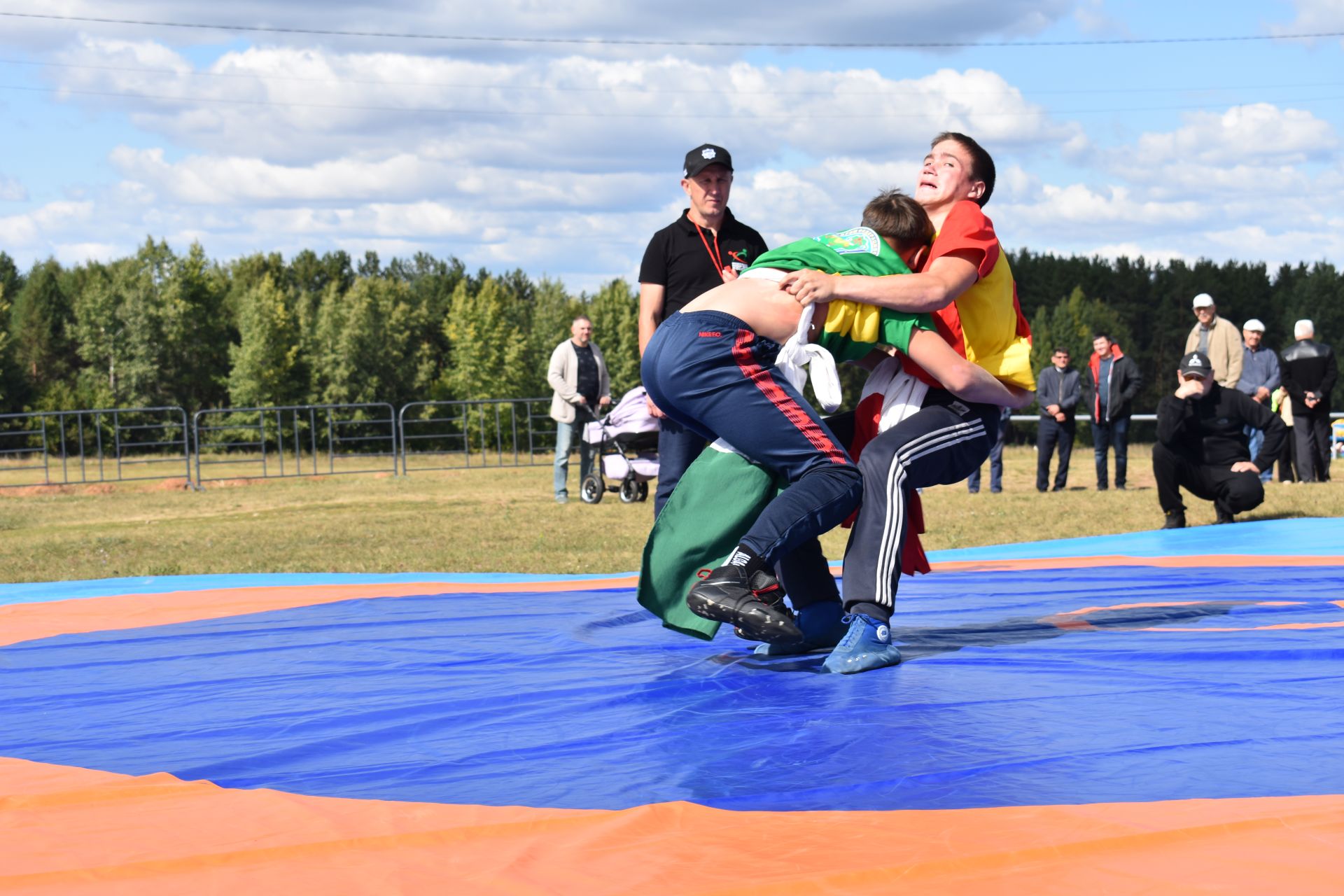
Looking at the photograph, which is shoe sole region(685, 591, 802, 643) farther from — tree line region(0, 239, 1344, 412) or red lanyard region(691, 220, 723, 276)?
tree line region(0, 239, 1344, 412)

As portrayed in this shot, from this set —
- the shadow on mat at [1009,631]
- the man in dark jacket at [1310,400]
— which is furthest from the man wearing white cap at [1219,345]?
the shadow on mat at [1009,631]

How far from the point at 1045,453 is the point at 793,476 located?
1053cm

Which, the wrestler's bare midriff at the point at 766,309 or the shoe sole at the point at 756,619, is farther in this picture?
the wrestler's bare midriff at the point at 766,309

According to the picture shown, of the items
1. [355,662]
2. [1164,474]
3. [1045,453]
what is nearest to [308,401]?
[1045,453]

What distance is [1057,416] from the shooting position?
518 inches

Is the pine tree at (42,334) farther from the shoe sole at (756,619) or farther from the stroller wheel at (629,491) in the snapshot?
the shoe sole at (756,619)

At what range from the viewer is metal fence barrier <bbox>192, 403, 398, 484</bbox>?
59.6 feet

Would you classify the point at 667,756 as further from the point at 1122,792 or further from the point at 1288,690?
the point at 1288,690

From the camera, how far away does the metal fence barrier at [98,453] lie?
1806 cm

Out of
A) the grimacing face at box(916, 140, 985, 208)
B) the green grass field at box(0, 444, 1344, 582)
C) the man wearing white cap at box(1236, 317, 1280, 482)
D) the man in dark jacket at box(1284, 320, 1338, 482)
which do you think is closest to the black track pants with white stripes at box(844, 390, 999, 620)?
the grimacing face at box(916, 140, 985, 208)

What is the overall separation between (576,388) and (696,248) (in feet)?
23.7

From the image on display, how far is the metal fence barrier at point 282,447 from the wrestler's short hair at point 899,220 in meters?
13.3

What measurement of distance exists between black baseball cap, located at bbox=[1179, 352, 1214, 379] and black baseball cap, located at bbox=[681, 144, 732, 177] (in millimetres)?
4341

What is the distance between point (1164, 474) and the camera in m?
8.09
